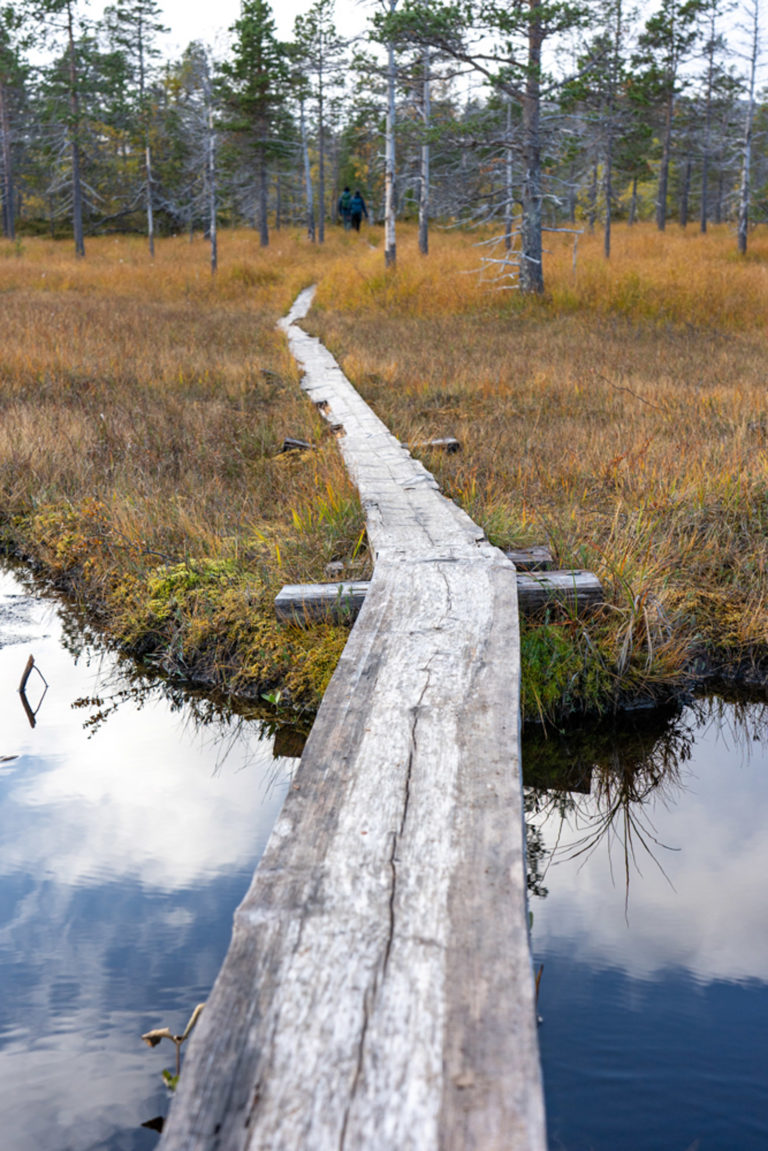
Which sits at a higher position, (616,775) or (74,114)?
(74,114)

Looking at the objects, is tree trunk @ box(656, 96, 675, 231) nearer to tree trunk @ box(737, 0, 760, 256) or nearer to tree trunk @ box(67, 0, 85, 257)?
tree trunk @ box(737, 0, 760, 256)

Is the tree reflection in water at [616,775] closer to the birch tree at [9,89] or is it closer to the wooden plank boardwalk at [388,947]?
the wooden plank boardwalk at [388,947]

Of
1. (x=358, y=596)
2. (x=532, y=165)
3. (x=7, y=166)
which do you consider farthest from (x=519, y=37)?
(x=7, y=166)

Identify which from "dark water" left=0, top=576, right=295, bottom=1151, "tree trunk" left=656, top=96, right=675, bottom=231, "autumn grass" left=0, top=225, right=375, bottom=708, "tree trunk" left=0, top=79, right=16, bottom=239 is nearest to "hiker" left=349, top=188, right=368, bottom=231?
"tree trunk" left=656, top=96, right=675, bottom=231

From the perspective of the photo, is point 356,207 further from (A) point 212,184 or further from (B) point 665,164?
(B) point 665,164

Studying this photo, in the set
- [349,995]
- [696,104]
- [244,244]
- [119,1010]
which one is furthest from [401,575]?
[696,104]

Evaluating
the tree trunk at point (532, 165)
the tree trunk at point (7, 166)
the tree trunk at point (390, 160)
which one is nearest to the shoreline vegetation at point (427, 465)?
the tree trunk at point (532, 165)

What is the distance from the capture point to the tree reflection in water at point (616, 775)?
9.07 ft

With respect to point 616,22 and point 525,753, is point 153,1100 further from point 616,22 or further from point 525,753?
point 616,22

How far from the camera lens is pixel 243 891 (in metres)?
2.50

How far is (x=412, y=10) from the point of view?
12109 millimetres

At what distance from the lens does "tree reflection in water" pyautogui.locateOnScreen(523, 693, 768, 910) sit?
2.77m

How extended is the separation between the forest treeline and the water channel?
40.2 feet

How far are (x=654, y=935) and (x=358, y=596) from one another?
72.1 inches
